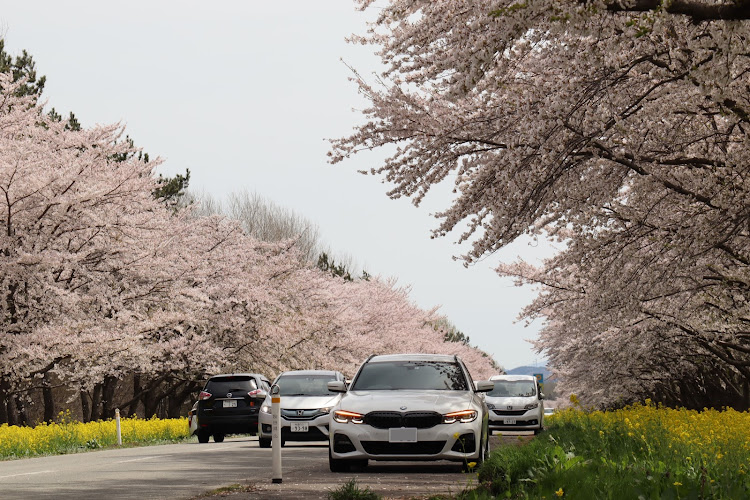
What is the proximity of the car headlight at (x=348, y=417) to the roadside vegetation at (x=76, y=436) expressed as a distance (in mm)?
11283

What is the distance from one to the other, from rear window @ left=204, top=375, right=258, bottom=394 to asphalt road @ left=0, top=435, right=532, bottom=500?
8.53 metres

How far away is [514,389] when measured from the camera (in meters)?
29.8

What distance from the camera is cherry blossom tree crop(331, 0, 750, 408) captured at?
344 inches

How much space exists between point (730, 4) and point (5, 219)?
77.2 feet

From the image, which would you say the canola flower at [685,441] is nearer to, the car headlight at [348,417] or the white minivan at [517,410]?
the car headlight at [348,417]

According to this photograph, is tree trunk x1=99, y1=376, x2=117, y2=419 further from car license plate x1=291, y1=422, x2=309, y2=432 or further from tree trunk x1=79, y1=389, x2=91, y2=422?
car license plate x1=291, y1=422, x2=309, y2=432

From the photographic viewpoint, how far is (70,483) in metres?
11.7

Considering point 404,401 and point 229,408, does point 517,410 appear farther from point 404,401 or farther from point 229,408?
point 404,401

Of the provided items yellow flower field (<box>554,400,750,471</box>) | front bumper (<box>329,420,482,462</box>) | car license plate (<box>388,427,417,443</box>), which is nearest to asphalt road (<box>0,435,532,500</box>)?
front bumper (<box>329,420,482,462</box>)

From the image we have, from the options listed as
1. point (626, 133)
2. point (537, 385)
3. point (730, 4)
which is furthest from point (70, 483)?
point (537, 385)

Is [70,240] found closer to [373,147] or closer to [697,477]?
[373,147]

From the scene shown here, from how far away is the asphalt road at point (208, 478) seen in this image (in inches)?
405

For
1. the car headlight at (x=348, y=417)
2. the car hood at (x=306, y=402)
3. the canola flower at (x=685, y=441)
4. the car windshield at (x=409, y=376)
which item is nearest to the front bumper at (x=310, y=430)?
the car hood at (x=306, y=402)

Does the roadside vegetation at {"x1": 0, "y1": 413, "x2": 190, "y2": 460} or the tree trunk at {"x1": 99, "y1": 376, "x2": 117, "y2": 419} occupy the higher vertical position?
the tree trunk at {"x1": 99, "y1": 376, "x2": 117, "y2": 419}
